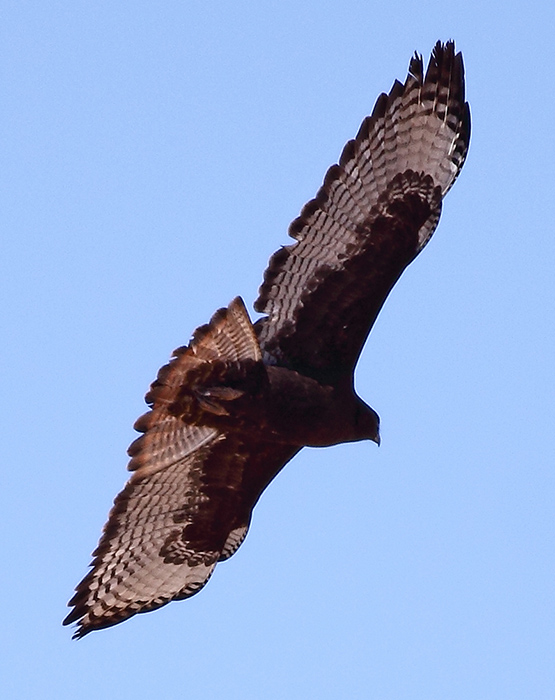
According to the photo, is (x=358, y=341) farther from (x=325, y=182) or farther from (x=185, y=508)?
(x=185, y=508)

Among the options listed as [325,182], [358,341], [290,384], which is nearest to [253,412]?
[290,384]

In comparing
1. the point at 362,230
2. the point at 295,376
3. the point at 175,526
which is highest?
the point at 362,230

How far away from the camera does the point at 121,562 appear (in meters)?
10.0

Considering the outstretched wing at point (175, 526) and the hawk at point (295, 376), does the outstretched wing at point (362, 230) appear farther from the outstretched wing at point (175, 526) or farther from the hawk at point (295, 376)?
the outstretched wing at point (175, 526)

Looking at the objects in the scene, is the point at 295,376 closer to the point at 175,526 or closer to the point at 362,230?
the point at 362,230

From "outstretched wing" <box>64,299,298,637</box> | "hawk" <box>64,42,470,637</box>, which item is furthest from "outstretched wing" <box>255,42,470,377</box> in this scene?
"outstretched wing" <box>64,299,298,637</box>

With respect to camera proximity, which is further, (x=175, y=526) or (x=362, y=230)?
(x=175, y=526)

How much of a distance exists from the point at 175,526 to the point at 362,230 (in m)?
2.44

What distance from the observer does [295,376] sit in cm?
920

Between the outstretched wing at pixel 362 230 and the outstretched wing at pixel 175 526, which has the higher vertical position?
the outstretched wing at pixel 362 230

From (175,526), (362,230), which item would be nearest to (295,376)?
(362,230)

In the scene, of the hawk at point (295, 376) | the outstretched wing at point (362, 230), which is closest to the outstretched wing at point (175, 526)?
the hawk at point (295, 376)

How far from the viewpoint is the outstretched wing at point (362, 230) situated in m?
9.31

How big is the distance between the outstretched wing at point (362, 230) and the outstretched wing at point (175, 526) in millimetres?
800
